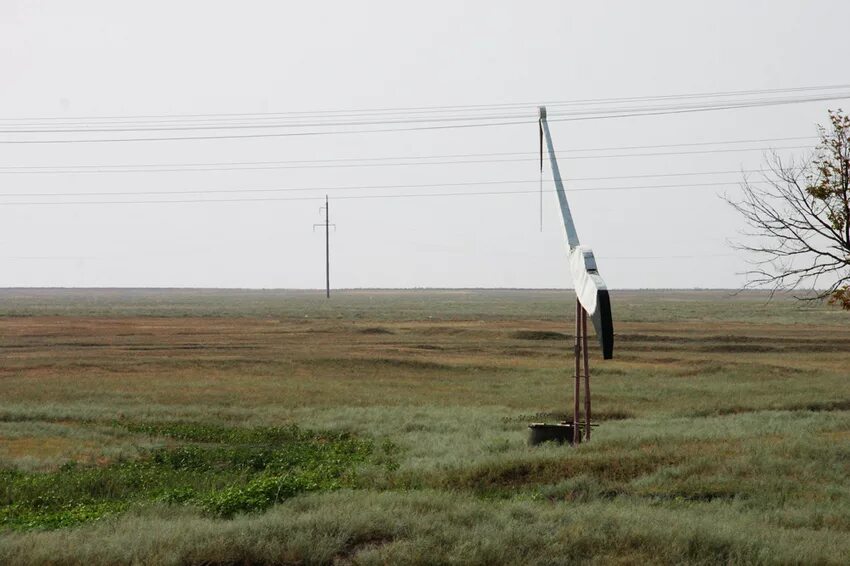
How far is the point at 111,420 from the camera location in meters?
25.0

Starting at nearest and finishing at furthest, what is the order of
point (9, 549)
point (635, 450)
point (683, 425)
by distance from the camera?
point (9, 549)
point (635, 450)
point (683, 425)

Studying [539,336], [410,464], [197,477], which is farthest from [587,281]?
[539,336]

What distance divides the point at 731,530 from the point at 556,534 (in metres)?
2.16

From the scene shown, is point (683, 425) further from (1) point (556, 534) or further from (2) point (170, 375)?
(2) point (170, 375)

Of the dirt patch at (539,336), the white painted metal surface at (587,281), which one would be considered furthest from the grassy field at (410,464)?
the dirt patch at (539,336)

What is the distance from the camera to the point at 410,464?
58.4ft

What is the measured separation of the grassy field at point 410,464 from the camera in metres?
11.1

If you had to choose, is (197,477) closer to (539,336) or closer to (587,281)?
(587,281)

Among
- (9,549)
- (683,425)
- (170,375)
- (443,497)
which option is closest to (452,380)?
(170,375)

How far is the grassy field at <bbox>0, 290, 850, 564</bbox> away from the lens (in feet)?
36.6

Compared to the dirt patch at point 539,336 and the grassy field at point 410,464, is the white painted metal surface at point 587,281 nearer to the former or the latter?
the grassy field at point 410,464

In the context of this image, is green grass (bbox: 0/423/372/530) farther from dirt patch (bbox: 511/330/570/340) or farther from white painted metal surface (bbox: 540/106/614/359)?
dirt patch (bbox: 511/330/570/340)

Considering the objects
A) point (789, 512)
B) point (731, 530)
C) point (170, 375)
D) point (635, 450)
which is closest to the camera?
point (731, 530)

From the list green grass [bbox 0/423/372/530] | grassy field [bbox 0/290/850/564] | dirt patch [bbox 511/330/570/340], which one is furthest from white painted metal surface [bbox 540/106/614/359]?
dirt patch [bbox 511/330/570/340]
